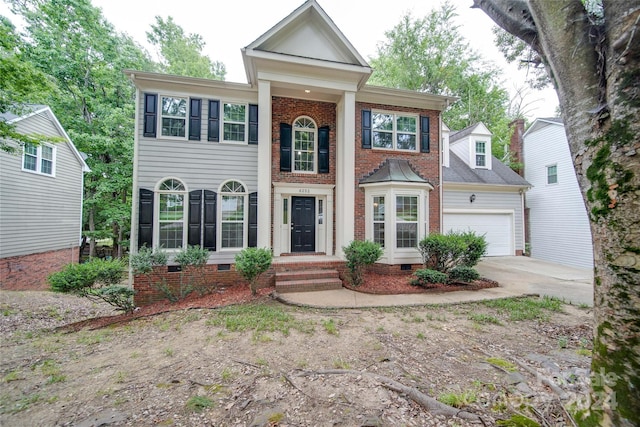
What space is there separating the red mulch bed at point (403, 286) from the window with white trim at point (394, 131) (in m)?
4.37

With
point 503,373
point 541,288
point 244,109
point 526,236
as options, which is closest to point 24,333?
point 244,109

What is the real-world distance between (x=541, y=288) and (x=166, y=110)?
37.6 feet

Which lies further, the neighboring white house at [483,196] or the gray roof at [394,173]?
the neighboring white house at [483,196]

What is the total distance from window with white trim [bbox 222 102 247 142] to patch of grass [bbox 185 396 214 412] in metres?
6.59

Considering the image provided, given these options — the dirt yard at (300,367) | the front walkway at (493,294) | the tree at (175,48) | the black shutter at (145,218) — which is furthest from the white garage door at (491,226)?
the tree at (175,48)

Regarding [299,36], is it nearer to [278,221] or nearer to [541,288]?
[278,221]

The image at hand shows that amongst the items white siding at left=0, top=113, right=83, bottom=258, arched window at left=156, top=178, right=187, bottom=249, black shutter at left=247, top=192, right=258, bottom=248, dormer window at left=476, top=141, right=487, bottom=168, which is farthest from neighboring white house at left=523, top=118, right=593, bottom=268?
white siding at left=0, top=113, right=83, bottom=258

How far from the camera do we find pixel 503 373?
2.94 meters

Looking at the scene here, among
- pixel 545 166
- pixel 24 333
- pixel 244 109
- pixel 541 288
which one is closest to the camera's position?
pixel 24 333

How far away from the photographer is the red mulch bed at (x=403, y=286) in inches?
247

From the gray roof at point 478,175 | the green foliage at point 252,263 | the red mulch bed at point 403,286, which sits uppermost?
the gray roof at point 478,175

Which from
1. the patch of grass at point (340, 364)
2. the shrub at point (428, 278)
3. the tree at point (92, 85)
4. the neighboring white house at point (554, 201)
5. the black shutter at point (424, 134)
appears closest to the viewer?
the patch of grass at point (340, 364)

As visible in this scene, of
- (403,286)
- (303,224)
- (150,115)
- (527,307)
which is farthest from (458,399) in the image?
(150,115)

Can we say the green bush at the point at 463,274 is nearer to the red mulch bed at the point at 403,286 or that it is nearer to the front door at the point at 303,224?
the red mulch bed at the point at 403,286
